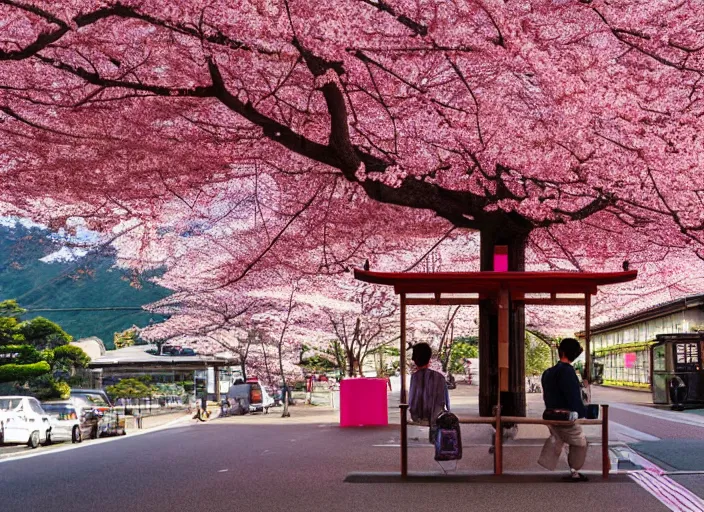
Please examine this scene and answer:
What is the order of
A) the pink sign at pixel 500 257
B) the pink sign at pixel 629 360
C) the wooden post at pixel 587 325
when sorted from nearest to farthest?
1. the wooden post at pixel 587 325
2. the pink sign at pixel 500 257
3. the pink sign at pixel 629 360

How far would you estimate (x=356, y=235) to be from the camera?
2370 cm

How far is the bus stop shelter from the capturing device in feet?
38.1

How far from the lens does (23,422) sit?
2352 cm

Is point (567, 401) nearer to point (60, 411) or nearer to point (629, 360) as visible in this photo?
point (60, 411)

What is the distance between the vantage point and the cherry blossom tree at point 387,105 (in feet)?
40.2

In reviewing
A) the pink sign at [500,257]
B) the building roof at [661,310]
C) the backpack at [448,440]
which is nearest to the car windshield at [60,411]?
the pink sign at [500,257]

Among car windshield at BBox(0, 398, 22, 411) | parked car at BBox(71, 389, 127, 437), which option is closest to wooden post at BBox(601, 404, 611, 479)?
car windshield at BBox(0, 398, 22, 411)

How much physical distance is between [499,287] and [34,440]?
1596 cm

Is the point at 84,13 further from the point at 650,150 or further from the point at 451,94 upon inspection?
the point at 650,150

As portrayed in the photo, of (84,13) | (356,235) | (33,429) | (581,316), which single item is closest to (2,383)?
(33,429)

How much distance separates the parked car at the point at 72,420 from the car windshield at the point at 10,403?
5.14 feet

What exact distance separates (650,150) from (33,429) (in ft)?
56.1

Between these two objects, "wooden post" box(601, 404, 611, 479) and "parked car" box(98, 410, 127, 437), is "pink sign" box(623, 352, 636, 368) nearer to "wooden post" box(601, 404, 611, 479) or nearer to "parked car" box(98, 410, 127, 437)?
"parked car" box(98, 410, 127, 437)

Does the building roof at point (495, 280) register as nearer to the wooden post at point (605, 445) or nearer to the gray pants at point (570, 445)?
the wooden post at point (605, 445)
